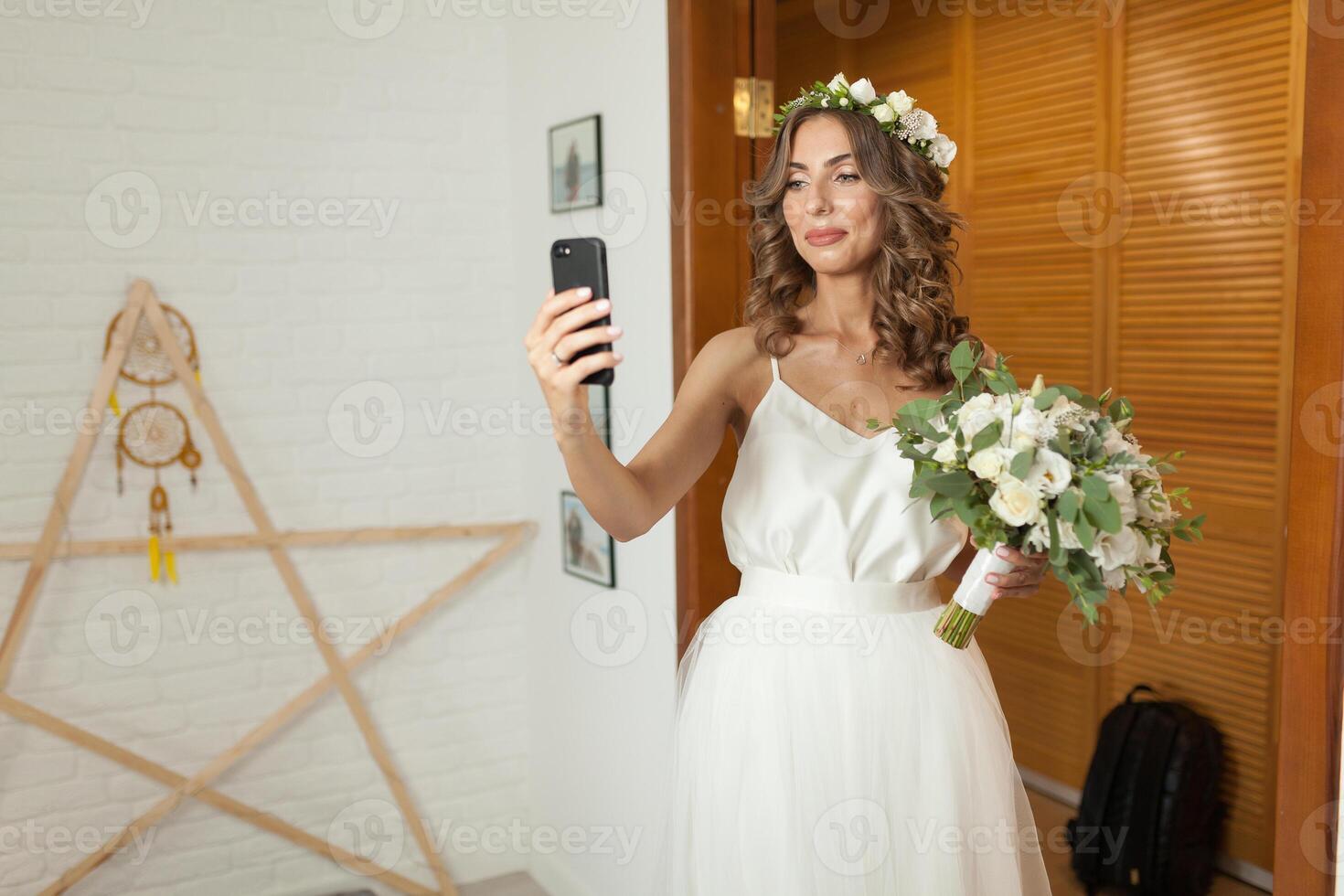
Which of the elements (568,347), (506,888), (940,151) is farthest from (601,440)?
(506,888)

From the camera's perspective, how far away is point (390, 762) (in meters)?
3.15

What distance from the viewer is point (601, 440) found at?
143 centimetres

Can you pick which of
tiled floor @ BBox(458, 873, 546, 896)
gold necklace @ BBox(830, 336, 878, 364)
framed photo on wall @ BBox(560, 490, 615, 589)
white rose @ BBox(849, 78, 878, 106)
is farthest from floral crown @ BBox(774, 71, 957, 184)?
tiled floor @ BBox(458, 873, 546, 896)

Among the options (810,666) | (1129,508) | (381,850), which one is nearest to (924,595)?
(810,666)

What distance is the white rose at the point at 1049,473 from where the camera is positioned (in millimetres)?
1396

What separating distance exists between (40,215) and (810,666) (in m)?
2.13

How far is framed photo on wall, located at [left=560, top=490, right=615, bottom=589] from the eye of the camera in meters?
2.82

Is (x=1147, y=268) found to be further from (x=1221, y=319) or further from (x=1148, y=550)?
(x=1148, y=550)

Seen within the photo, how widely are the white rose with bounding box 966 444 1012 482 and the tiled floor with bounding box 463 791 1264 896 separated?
6.55 ft

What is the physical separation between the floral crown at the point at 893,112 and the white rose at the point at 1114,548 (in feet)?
2.18

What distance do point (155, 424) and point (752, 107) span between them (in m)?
1.64

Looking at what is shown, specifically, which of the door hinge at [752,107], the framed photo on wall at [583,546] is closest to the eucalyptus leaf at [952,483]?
the door hinge at [752,107]

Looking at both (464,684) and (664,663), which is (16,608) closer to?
(464,684)

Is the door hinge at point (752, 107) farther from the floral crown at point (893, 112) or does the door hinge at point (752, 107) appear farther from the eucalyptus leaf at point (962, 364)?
the eucalyptus leaf at point (962, 364)
